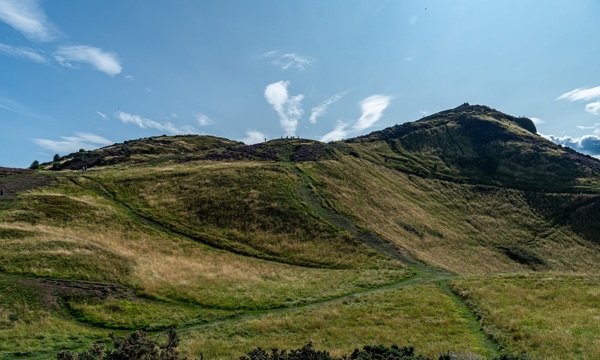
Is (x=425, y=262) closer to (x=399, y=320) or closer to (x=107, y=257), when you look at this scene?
(x=399, y=320)

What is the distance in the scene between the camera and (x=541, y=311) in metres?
27.3

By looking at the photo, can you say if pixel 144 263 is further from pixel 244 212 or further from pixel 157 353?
pixel 157 353

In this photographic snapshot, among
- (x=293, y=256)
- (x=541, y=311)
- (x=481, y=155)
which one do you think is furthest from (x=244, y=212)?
(x=481, y=155)

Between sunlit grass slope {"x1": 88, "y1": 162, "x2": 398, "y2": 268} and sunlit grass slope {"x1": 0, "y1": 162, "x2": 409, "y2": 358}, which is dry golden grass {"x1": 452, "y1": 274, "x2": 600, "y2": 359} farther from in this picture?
sunlit grass slope {"x1": 88, "y1": 162, "x2": 398, "y2": 268}

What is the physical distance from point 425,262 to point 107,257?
42.1 m

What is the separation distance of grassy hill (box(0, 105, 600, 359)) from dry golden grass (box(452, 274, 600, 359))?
0.59 ft

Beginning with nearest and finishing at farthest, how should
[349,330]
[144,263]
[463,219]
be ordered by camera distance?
[349,330] < [144,263] < [463,219]

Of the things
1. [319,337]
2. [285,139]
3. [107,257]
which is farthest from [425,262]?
[285,139]

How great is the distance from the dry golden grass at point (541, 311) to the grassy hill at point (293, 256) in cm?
18

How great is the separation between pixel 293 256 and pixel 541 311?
3001 cm

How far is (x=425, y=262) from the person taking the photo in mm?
52531

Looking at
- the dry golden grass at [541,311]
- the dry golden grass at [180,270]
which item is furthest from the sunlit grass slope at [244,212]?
the dry golden grass at [541,311]

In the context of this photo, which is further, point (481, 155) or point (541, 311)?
point (481, 155)

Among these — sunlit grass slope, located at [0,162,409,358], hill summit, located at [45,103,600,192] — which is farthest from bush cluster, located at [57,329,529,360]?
hill summit, located at [45,103,600,192]
